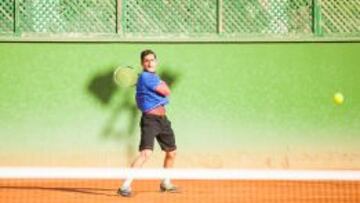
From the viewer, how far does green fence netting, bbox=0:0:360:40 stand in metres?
10.7

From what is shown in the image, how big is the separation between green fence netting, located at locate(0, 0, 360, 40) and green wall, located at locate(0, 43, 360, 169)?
291 mm

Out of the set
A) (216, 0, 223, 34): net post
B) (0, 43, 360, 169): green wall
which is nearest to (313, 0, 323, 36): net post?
(0, 43, 360, 169): green wall

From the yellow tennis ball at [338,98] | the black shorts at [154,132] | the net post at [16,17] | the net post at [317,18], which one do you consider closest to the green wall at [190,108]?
the yellow tennis ball at [338,98]

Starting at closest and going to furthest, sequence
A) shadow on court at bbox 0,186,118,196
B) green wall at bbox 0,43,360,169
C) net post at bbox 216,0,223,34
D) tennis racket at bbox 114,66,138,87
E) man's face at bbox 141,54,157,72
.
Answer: man's face at bbox 141,54,157,72 → shadow on court at bbox 0,186,118,196 → tennis racket at bbox 114,66,138,87 → green wall at bbox 0,43,360,169 → net post at bbox 216,0,223,34

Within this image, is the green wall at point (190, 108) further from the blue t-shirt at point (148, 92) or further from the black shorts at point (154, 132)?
the blue t-shirt at point (148, 92)

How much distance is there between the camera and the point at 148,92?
742 cm

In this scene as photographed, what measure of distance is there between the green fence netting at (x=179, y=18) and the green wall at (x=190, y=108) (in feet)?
0.95

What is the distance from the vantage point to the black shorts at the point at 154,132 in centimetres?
741

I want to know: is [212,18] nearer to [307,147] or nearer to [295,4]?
[295,4]

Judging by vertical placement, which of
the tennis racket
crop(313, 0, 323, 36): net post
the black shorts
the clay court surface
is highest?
crop(313, 0, 323, 36): net post

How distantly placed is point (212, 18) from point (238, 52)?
661mm

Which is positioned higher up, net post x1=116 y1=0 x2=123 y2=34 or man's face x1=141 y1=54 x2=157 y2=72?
net post x1=116 y1=0 x2=123 y2=34

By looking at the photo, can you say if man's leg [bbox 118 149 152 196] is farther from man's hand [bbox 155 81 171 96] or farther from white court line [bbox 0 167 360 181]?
white court line [bbox 0 167 360 181]

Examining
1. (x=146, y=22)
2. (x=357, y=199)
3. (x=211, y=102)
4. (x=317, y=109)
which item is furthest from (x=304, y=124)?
(x=357, y=199)
